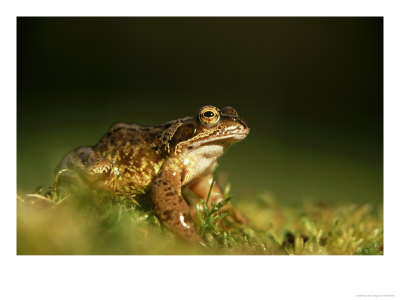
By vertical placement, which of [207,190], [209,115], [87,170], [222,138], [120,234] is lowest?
[120,234]

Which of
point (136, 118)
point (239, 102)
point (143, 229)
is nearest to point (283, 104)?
point (239, 102)

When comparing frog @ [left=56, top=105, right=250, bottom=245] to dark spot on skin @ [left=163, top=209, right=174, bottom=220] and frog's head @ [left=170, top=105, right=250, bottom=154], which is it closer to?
frog's head @ [left=170, top=105, right=250, bottom=154]

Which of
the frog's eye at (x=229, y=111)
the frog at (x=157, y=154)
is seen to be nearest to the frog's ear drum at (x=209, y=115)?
the frog at (x=157, y=154)

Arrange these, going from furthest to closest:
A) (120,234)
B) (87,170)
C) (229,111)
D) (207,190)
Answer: (207,190) < (229,111) < (87,170) < (120,234)

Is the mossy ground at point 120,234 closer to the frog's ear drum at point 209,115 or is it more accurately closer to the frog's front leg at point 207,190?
the frog's front leg at point 207,190

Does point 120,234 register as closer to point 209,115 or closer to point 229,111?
point 209,115

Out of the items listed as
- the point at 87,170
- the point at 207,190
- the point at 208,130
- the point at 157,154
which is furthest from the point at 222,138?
the point at 87,170

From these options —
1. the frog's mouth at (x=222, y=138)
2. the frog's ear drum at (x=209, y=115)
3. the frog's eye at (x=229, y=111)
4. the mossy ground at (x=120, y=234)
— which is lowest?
the mossy ground at (x=120, y=234)

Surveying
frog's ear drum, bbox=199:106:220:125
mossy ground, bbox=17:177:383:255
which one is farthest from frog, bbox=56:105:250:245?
mossy ground, bbox=17:177:383:255
